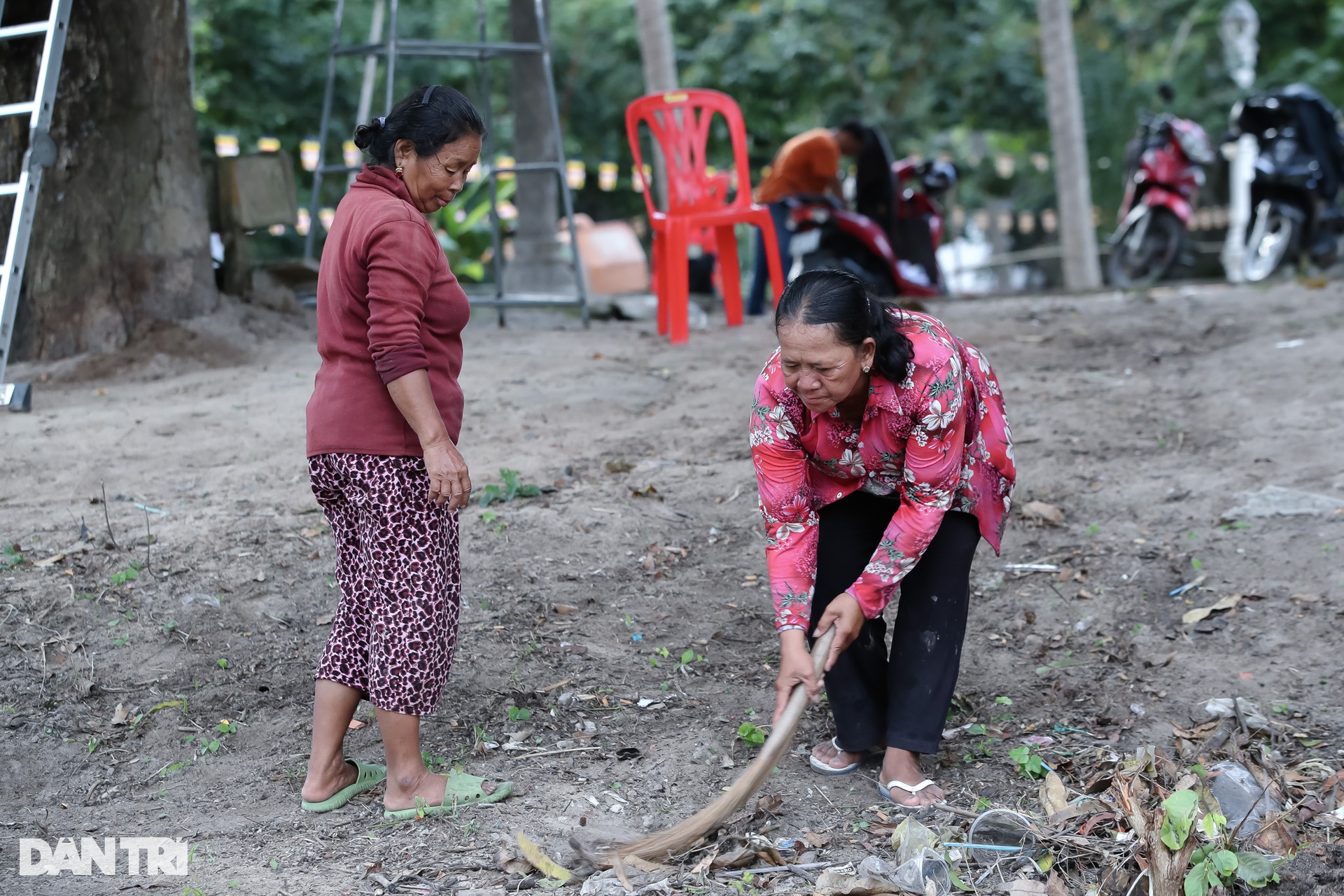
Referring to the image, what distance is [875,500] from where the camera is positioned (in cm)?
271

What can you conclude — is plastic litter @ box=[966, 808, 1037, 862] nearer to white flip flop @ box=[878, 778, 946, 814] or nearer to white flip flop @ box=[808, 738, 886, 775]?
white flip flop @ box=[878, 778, 946, 814]

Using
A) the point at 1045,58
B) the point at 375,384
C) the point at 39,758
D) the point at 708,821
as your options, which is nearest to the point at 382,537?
the point at 375,384

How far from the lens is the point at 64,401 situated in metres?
5.20

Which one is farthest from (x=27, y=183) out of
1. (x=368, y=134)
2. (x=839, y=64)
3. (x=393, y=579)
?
(x=839, y=64)

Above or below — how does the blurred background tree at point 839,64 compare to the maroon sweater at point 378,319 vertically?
above

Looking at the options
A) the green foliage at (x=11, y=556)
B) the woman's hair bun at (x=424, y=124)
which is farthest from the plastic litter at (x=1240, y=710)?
the green foliage at (x=11, y=556)

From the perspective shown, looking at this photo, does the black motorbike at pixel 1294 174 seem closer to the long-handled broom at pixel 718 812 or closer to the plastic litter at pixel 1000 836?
the plastic litter at pixel 1000 836

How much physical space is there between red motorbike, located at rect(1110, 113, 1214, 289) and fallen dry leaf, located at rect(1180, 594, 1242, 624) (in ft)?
20.4

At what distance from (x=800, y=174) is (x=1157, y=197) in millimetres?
3217

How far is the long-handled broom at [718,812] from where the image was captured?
2.34 metres

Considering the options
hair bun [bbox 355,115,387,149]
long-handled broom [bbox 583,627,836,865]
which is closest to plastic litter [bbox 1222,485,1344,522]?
long-handled broom [bbox 583,627,836,865]

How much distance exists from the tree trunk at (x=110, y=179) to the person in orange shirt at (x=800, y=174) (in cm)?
371

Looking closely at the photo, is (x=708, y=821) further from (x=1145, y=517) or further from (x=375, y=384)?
(x=1145, y=517)

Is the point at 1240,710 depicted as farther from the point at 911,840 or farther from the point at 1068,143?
the point at 1068,143
